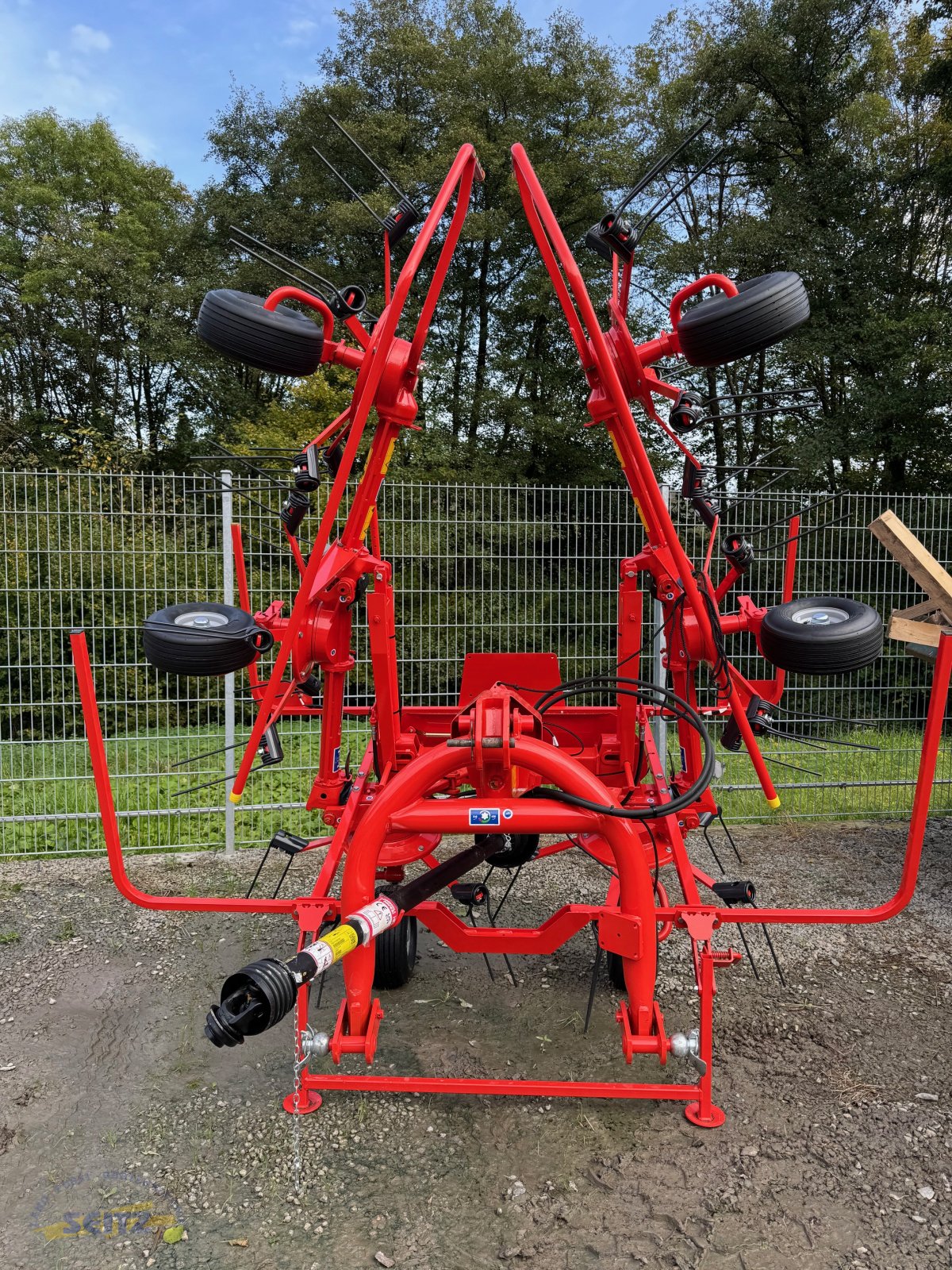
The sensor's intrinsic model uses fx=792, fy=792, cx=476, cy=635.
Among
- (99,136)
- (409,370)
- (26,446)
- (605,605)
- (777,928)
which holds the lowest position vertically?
(777,928)

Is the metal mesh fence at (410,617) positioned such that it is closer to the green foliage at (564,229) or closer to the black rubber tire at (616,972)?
the black rubber tire at (616,972)

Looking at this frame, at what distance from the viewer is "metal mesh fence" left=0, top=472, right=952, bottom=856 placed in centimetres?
580

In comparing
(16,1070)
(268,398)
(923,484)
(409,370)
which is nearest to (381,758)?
(409,370)

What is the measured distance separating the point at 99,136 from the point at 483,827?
84.4 feet

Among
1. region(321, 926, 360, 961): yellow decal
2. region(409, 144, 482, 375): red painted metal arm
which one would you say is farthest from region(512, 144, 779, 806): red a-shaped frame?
region(321, 926, 360, 961): yellow decal

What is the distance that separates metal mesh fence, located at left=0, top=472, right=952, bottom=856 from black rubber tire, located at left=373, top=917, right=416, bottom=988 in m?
2.20

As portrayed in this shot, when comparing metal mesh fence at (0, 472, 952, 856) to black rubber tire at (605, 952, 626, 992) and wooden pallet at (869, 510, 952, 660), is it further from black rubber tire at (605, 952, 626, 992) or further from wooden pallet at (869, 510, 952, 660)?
black rubber tire at (605, 952, 626, 992)

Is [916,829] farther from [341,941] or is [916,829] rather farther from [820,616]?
[341,941]

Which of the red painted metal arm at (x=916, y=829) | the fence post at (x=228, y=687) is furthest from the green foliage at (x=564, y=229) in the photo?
the red painted metal arm at (x=916, y=829)

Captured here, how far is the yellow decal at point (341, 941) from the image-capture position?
2.13 m

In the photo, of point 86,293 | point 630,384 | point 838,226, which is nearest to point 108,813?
point 630,384

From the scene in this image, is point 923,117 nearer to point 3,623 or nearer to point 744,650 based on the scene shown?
point 744,650

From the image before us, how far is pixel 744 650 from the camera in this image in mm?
7129
